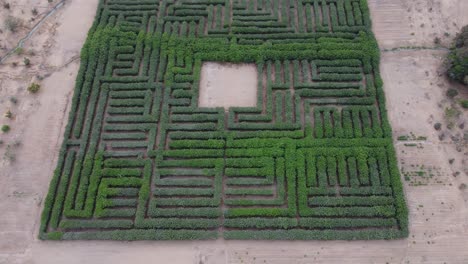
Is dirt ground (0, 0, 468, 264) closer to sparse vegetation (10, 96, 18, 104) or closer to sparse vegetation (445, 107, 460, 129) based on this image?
sparse vegetation (445, 107, 460, 129)

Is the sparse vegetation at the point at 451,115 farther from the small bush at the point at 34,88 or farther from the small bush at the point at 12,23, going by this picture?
the small bush at the point at 12,23

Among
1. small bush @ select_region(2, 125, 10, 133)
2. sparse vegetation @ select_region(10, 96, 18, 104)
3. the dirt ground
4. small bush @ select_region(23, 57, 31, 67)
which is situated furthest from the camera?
small bush @ select_region(23, 57, 31, 67)

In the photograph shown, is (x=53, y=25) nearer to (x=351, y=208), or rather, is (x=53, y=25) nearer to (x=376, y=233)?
(x=351, y=208)

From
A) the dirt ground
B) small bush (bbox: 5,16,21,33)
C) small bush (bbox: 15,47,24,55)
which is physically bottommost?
the dirt ground

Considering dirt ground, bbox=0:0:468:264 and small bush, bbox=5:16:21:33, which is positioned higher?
small bush, bbox=5:16:21:33

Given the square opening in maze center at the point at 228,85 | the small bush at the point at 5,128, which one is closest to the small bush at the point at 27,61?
the small bush at the point at 5,128

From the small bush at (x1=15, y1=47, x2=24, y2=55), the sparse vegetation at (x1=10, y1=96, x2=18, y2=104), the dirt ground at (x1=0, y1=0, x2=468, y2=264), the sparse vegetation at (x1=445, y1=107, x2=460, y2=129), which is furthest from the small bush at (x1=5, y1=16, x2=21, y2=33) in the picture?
the sparse vegetation at (x1=445, y1=107, x2=460, y2=129)

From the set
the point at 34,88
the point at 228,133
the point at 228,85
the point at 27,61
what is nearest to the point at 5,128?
the point at 34,88
